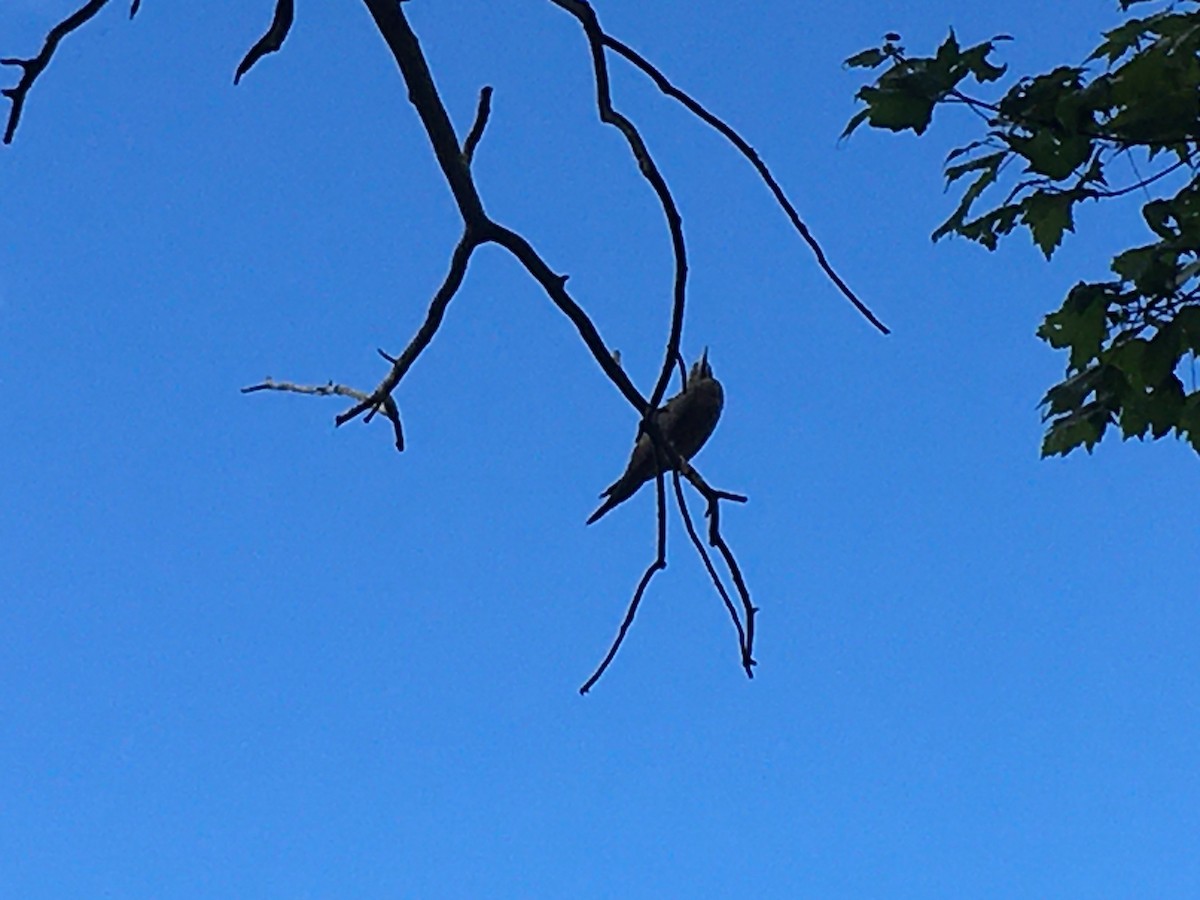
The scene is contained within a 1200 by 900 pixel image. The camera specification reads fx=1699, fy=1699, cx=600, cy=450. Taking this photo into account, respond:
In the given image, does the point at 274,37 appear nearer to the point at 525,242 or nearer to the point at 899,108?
the point at 525,242

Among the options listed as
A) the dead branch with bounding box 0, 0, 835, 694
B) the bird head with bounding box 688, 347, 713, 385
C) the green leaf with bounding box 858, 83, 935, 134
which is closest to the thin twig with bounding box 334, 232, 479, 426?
the dead branch with bounding box 0, 0, 835, 694

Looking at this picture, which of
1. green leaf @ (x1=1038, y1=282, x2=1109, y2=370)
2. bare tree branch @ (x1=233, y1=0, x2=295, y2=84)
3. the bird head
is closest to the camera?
bare tree branch @ (x1=233, y1=0, x2=295, y2=84)

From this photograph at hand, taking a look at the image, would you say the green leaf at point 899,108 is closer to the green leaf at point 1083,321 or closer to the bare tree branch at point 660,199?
the green leaf at point 1083,321

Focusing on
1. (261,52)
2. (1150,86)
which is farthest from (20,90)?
(1150,86)

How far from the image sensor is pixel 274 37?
62.1 inches

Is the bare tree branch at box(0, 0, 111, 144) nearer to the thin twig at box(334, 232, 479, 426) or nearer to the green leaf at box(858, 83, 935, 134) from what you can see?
the thin twig at box(334, 232, 479, 426)

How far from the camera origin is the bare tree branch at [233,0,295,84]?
156 cm

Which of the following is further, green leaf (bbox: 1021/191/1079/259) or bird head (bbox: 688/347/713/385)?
bird head (bbox: 688/347/713/385)

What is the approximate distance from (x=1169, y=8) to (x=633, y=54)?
212cm

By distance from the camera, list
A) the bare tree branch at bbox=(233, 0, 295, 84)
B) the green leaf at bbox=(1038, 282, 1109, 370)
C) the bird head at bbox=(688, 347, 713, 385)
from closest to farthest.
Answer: the bare tree branch at bbox=(233, 0, 295, 84) → the green leaf at bbox=(1038, 282, 1109, 370) → the bird head at bbox=(688, 347, 713, 385)

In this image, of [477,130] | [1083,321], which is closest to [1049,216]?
[1083,321]

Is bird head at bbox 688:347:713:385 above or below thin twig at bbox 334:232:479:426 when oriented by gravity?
above

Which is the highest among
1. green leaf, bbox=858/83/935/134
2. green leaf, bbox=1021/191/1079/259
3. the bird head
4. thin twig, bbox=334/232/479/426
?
the bird head

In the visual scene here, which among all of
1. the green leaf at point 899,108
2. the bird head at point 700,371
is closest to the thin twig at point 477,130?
the green leaf at point 899,108
